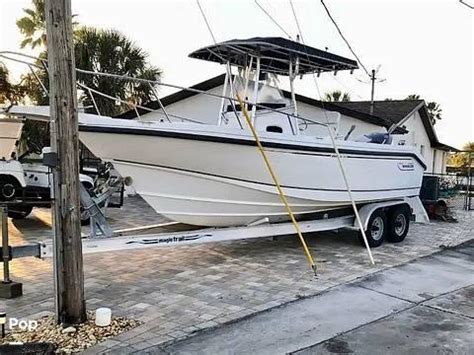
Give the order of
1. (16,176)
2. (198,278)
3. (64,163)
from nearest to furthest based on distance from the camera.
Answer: (64,163), (198,278), (16,176)

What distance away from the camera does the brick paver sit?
501 cm

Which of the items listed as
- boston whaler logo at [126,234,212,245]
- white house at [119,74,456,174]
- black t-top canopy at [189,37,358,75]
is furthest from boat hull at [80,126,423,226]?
white house at [119,74,456,174]

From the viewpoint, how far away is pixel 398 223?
964 centimetres

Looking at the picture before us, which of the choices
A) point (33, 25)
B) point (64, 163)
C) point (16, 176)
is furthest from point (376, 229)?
point (33, 25)

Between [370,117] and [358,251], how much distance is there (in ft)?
23.3

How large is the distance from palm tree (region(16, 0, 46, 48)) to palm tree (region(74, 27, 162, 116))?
2659mm

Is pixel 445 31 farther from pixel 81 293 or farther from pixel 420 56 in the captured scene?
pixel 81 293

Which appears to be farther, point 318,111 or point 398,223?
point 318,111

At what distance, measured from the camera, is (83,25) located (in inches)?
610

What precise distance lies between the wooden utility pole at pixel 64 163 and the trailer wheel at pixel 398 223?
21.6ft

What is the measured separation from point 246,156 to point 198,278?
1.79 metres

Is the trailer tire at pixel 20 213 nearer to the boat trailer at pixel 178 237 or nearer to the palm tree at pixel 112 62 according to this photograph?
the palm tree at pixel 112 62

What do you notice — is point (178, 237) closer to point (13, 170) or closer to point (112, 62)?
point (13, 170)

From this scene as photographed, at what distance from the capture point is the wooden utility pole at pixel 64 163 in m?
4.36
